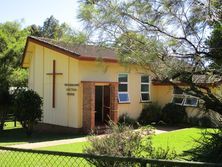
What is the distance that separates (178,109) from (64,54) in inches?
304

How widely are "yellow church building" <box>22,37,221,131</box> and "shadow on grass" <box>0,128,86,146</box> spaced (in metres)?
1.23

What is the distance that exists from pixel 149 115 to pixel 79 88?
547 cm

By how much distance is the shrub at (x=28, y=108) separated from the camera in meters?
18.7

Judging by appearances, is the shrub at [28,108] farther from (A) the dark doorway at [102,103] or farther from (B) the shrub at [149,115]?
(B) the shrub at [149,115]

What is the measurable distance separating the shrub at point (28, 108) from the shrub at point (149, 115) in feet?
22.7

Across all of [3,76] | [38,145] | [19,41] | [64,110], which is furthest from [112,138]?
[19,41]

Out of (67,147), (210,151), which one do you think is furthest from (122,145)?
(67,147)

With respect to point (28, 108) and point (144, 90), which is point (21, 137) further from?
point (144, 90)

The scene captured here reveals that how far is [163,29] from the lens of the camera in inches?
275

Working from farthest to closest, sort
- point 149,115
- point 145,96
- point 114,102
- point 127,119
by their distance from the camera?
point 145,96
point 149,115
point 127,119
point 114,102

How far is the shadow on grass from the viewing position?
17266mm

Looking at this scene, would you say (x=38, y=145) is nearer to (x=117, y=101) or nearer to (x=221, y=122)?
(x=117, y=101)

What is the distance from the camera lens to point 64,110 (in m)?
20.7

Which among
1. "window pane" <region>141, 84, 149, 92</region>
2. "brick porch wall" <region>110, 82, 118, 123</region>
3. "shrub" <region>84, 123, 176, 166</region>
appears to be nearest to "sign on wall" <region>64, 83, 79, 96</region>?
"brick porch wall" <region>110, 82, 118, 123</region>
